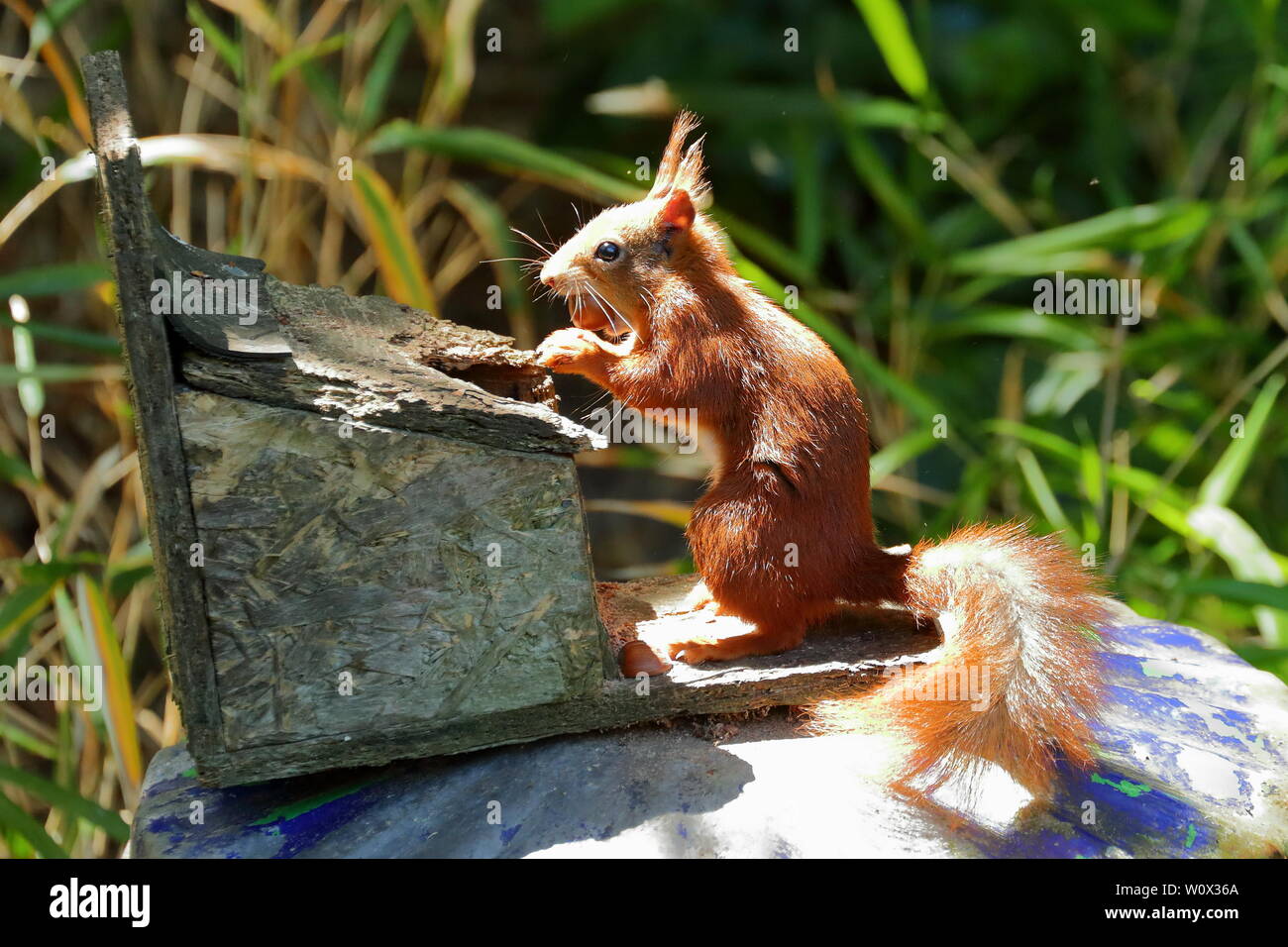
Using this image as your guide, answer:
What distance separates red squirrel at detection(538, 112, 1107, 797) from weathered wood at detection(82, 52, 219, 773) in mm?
724

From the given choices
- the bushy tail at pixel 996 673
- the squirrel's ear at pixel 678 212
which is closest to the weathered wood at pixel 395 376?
the squirrel's ear at pixel 678 212

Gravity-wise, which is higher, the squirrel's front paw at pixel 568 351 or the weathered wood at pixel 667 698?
the squirrel's front paw at pixel 568 351

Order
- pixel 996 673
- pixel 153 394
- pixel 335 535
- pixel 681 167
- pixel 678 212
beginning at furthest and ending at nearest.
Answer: pixel 681 167, pixel 678 212, pixel 996 673, pixel 335 535, pixel 153 394

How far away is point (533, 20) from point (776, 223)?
1445mm

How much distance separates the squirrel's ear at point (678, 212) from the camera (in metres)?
2.37

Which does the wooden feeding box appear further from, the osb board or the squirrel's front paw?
the squirrel's front paw

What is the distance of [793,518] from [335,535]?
2.74 ft

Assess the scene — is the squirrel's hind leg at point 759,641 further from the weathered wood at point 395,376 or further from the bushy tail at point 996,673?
the weathered wood at point 395,376

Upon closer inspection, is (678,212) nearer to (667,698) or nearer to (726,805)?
(667,698)

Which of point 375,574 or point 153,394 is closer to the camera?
point 153,394

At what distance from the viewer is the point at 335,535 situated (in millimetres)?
1979

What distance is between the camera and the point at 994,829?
2.07 meters

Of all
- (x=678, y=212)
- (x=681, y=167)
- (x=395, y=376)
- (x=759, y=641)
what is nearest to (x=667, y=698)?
(x=759, y=641)
